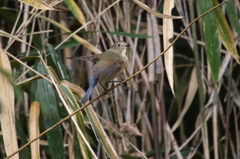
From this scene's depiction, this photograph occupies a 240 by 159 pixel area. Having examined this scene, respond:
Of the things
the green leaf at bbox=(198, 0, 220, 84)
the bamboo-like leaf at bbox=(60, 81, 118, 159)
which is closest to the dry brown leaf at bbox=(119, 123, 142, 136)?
the green leaf at bbox=(198, 0, 220, 84)

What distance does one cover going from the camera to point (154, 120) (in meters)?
2.57

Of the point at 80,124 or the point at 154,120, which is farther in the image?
the point at 154,120

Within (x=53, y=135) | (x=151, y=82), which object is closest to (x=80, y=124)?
(x=53, y=135)

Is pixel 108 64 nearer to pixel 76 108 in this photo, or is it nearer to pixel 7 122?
pixel 76 108

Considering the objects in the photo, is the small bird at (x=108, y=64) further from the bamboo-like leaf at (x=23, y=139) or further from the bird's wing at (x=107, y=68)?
the bamboo-like leaf at (x=23, y=139)

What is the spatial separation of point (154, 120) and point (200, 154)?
1.94 ft

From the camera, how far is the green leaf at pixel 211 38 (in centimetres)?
195

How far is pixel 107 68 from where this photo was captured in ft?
6.90

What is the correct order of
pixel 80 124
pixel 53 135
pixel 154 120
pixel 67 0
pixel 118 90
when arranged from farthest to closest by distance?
pixel 118 90 < pixel 154 120 < pixel 67 0 < pixel 53 135 < pixel 80 124

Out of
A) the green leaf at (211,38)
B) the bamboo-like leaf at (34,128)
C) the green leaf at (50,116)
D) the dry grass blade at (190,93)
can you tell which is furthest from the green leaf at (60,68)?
the dry grass blade at (190,93)

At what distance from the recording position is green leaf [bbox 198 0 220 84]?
6.39 ft

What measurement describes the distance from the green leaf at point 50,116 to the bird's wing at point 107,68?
0.83 ft

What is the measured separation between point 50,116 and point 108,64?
0.40 meters

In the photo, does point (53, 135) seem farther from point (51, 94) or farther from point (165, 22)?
point (165, 22)
